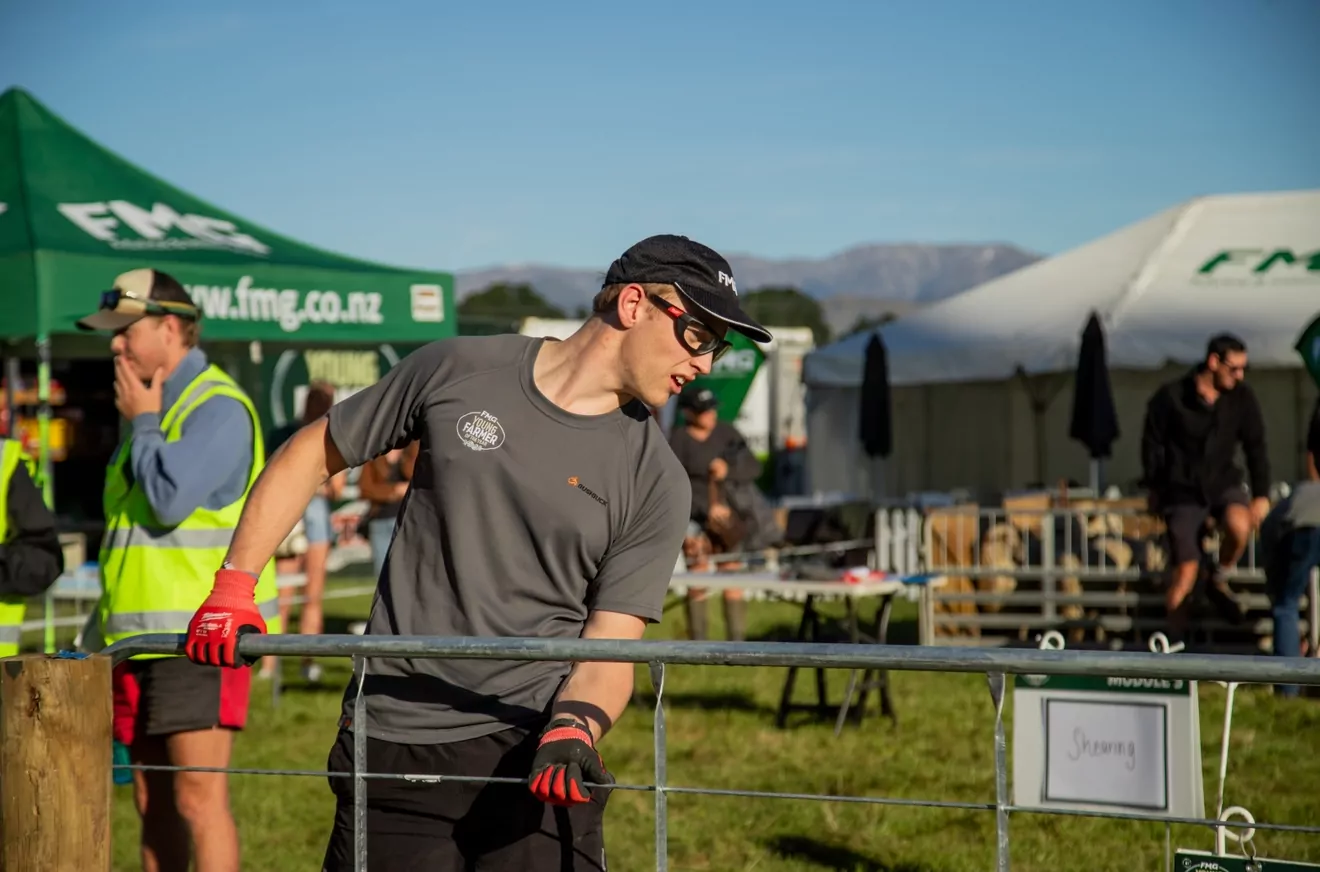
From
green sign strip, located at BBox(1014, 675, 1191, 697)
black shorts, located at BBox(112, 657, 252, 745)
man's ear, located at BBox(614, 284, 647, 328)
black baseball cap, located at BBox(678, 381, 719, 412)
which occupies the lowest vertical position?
green sign strip, located at BBox(1014, 675, 1191, 697)

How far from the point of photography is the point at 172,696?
4156 millimetres

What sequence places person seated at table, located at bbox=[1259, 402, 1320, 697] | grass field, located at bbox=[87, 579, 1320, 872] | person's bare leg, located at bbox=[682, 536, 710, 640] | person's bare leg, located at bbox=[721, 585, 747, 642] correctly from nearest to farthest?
1. grass field, located at bbox=[87, 579, 1320, 872]
2. person seated at table, located at bbox=[1259, 402, 1320, 697]
3. person's bare leg, located at bbox=[682, 536, 710, 640]
4. person's bare leg, located at bbox=[721, 585, 747, 642]

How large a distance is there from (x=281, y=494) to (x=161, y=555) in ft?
4.85

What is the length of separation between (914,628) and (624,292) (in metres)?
10.3

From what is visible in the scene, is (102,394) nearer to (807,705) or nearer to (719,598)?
(719,598)

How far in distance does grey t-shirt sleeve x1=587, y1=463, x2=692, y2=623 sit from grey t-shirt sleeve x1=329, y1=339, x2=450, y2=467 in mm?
483

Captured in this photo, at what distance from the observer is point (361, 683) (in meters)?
2.89

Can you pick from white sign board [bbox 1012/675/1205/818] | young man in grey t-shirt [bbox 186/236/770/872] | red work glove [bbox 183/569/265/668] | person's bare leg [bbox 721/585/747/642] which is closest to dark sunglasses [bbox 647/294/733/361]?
young man in grey t-shirt [bbox 186/236/770/872]

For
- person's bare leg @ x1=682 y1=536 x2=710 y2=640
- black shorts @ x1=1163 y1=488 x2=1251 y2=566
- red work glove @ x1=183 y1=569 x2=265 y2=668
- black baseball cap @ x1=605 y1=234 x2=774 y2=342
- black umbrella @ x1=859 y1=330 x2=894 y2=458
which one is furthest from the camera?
black umbrella @ x1=859 y1=330 x2=894 y2=458

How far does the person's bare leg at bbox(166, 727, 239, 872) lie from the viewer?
4176 mm

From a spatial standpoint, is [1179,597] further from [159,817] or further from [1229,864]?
[159,817]

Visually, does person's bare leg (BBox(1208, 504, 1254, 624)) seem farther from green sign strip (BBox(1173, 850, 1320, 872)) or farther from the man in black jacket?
green sign strip (BBox(1173, 850, 1320, 872))

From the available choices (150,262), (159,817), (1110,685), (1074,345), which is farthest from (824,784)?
(1074,345)

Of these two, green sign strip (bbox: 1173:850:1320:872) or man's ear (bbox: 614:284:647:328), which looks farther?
green sign strip (bbox: 1173:850:1320:872)
